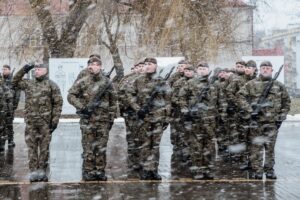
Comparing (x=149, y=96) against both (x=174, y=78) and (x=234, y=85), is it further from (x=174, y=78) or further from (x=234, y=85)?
(x=174, y=78)

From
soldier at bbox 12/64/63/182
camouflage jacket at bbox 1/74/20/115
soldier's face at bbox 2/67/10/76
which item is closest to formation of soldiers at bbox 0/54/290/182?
soldier at bbox 12/64/63/182

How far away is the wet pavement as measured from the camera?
29.4 ft

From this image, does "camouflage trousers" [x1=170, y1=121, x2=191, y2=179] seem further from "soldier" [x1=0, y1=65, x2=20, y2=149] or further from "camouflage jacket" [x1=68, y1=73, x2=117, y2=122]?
"soldier" [x1=0, y1=65, x2=20, y2=149]

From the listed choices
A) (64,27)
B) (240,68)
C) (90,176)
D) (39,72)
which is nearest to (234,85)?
(240,68)

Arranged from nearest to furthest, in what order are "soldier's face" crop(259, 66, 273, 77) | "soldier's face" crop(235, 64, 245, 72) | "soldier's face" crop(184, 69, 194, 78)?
"soldier's face" crop(259, 66, 273, 77) < "soldier's face" crop(184, 69, 194, 78) < "soldier's face" crop(235, 64, 245, 72)

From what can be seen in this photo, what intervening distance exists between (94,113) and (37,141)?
1.00 meters

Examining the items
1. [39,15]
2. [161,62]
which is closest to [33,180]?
[161,62]

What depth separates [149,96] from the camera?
34.0ft

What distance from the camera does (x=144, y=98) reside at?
10.5m

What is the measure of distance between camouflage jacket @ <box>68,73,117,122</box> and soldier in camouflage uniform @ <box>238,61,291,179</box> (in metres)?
2.10

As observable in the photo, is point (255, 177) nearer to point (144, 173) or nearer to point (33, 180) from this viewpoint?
point (144, 173)

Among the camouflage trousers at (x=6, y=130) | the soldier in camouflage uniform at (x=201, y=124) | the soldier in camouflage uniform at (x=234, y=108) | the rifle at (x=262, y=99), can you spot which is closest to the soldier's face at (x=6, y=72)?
the camouflage trousers at (x=6, y=130)

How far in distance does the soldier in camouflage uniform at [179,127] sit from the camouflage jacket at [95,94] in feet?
6.32

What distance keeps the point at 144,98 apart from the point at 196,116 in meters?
0.89
